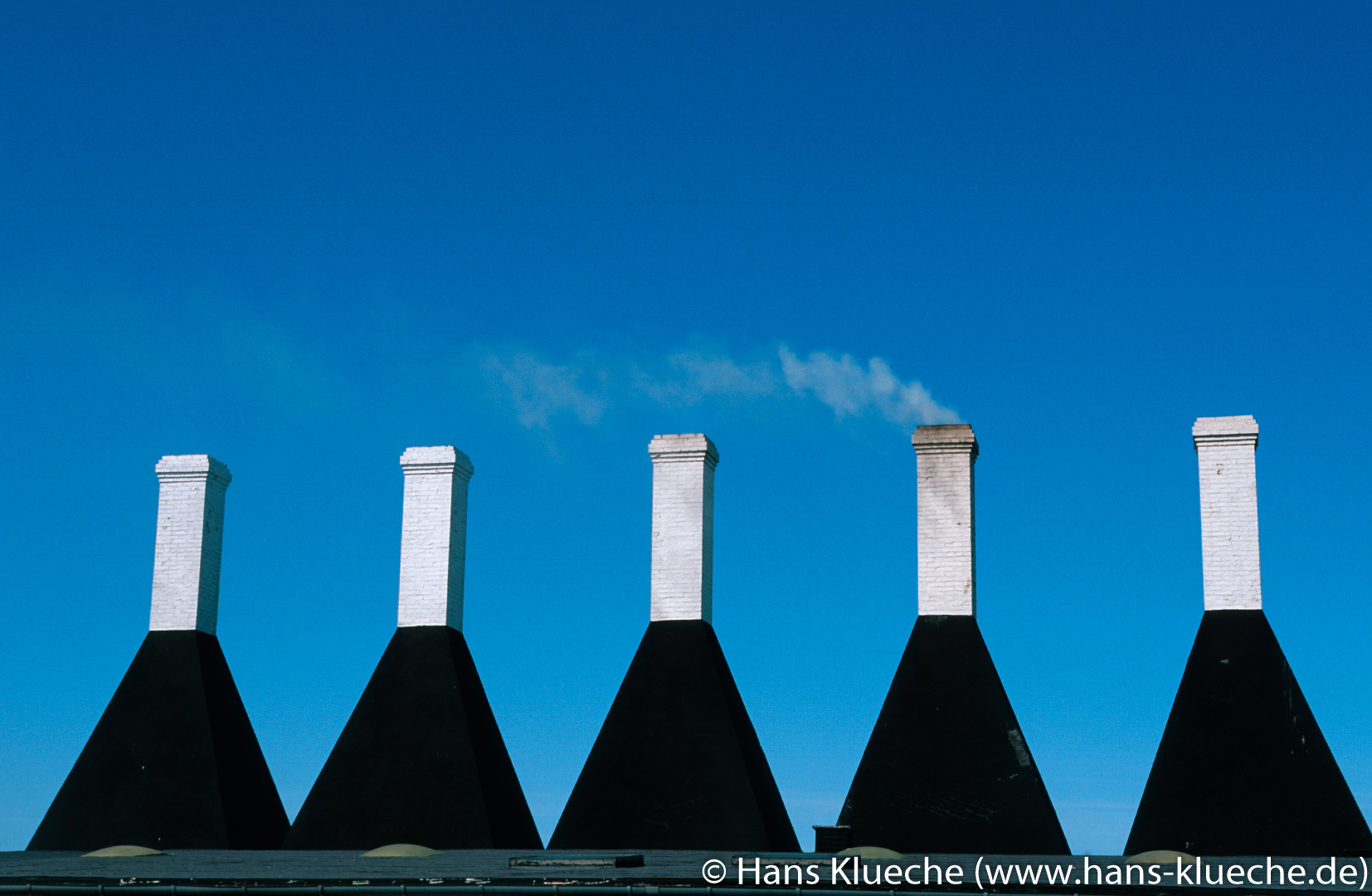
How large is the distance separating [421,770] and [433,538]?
3787 mm

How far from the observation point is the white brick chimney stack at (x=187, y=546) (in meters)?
24.8

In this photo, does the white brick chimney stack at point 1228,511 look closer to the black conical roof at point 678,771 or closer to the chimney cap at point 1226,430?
the chimney cap at point 1226,430

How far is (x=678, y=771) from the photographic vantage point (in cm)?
2131

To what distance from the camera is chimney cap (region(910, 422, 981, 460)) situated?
2269 cm

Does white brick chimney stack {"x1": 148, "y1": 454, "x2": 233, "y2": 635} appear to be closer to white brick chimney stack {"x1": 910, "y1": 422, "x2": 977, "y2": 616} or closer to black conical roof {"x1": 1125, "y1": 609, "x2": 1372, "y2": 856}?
white brick chimney stack {"x1": 910, "y1": 422, "x2": 977, "y2": 616}

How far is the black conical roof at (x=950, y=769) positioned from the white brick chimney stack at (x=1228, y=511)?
11.3 ft

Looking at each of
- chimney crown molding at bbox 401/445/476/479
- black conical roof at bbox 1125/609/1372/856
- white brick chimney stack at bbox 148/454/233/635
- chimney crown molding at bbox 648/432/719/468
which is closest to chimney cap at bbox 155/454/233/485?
white brick chimney stack at bbox 148/454/233/635

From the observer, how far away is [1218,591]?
71.6 ft

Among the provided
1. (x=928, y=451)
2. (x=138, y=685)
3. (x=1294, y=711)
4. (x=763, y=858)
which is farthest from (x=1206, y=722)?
(x=138, y=685)

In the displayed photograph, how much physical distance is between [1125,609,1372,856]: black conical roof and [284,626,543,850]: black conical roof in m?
8.72

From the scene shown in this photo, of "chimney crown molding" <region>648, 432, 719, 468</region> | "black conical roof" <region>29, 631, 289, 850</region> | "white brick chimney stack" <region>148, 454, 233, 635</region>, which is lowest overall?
"black conical roof" <region>29, 631, 289, 850</region>

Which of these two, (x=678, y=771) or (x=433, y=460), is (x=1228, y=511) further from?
(x=433, y=460)

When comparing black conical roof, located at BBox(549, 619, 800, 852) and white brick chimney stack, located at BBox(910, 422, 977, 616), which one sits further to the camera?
white brick chimney stack, located at BBox(910, 422, 977, 616)

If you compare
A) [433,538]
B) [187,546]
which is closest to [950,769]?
[433,538]
